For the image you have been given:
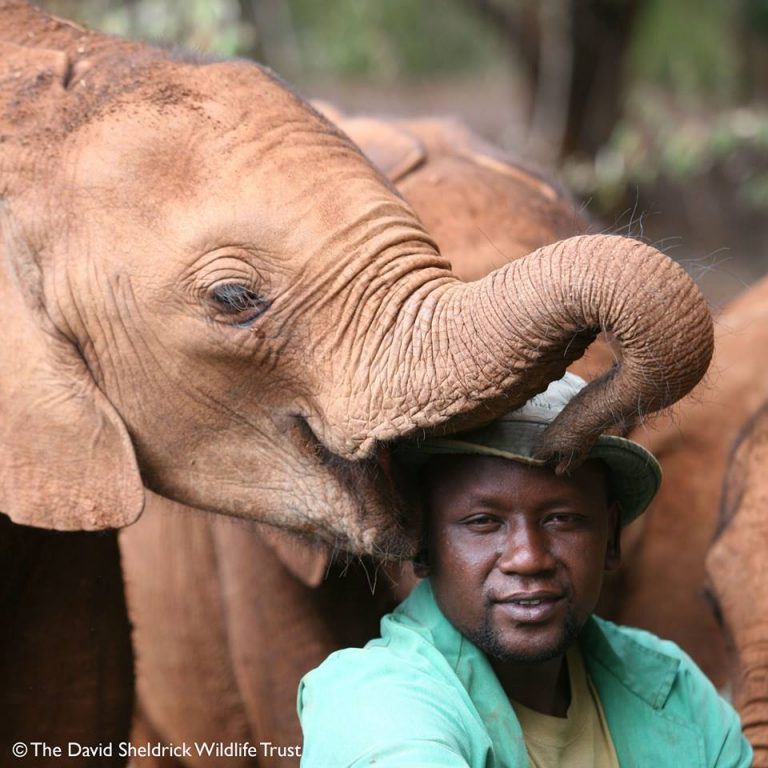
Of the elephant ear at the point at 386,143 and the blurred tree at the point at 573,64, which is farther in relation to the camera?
the blurred tree at the point at 573,64

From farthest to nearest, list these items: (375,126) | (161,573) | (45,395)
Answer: (161,573) → (375,126) → (45,395)

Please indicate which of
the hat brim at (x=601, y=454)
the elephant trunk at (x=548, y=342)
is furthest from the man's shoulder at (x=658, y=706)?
the elephant trunk at (x=548, y=342)

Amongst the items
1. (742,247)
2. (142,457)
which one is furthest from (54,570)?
(742,247)

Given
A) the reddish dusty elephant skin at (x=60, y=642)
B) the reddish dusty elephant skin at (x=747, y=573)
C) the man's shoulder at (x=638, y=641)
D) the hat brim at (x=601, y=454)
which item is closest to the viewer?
the hat brim at (x=601, y=454)

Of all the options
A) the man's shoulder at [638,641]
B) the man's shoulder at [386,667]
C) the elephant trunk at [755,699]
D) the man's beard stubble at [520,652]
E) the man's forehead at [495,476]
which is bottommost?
the elephant trunk at [755,699]

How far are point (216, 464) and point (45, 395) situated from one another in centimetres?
40

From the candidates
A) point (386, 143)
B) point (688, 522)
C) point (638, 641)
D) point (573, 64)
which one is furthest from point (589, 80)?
point (638, 641)

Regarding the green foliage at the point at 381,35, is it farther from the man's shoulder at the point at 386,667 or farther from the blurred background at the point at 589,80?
the man's shoulder at the point at 386,667

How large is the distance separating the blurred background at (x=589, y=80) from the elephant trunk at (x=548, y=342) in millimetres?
5017

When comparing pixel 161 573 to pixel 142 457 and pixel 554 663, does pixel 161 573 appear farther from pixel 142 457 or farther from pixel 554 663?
pixel 554 663

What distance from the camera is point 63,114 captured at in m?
3.46

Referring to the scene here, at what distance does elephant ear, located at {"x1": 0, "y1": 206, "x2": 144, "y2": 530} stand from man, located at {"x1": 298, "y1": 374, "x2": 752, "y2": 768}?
623mm

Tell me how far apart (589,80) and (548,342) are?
894 centimetres

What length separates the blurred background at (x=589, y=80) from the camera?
9523 millimetres
